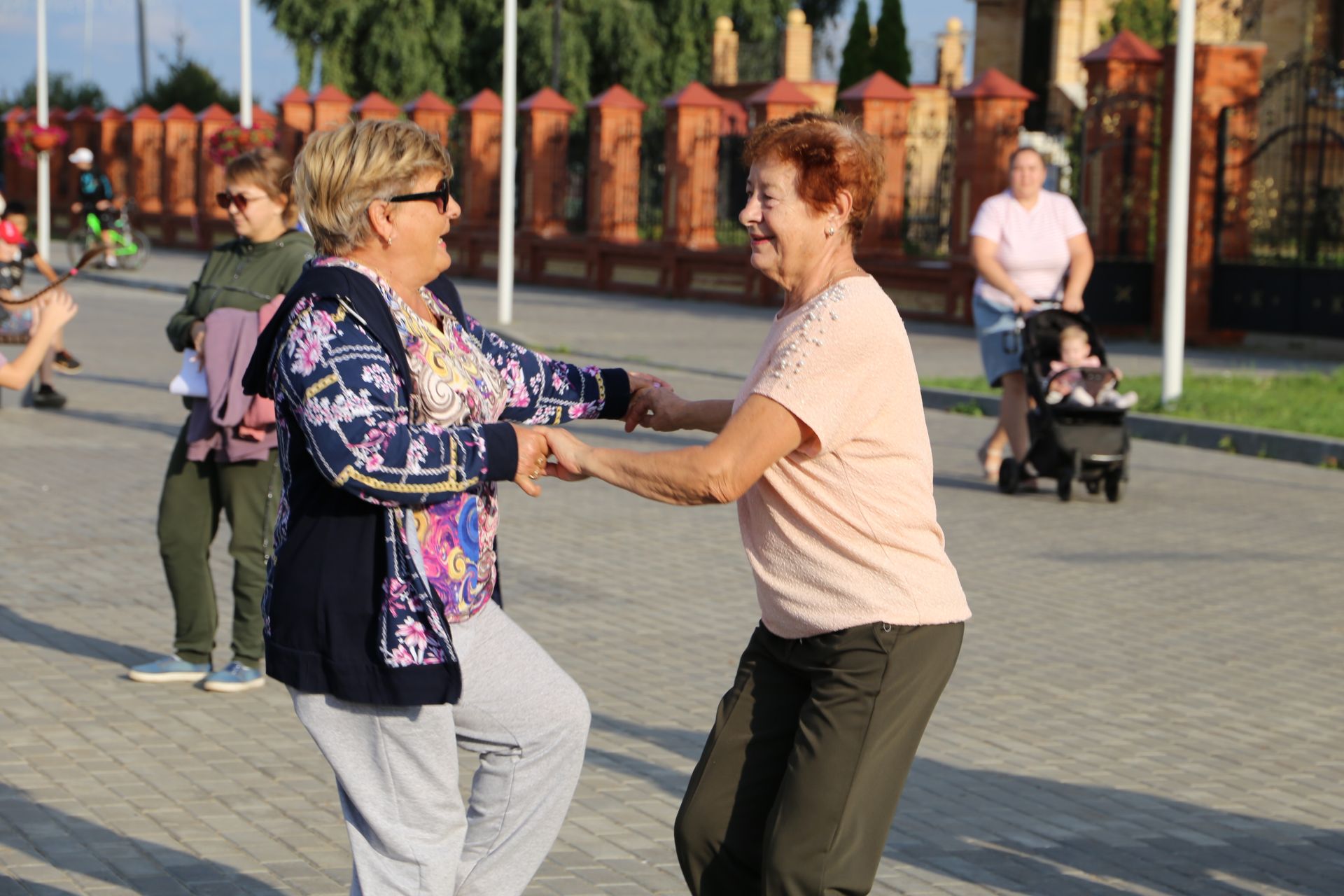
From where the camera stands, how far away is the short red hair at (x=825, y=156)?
11.7 ft

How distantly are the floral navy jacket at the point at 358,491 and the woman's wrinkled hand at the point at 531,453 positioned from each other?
0.02m

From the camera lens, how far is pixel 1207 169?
72.8ft

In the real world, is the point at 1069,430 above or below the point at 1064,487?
above

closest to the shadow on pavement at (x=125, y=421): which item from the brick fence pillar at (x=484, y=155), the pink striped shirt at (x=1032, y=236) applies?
the pink striped shirt at (x=1032, y=236)

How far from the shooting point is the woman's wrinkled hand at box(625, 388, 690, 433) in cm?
415

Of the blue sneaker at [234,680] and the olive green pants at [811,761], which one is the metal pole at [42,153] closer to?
the blue sneaker at [234,680]

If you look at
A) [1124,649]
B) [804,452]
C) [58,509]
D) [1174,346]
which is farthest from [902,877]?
[1174,346]

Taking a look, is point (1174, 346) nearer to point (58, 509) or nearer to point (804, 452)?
point (58, 509)

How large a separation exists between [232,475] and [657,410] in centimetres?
309

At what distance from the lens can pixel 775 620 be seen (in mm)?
3654

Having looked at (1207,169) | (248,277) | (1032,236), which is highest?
(1207,169)

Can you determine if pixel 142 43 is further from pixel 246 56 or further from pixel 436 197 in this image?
pixel 436 197

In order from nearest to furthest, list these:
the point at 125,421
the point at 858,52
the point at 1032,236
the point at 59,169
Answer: the point at 1032,236, the point at 125,421, the point at 858,52, the point at 59,169

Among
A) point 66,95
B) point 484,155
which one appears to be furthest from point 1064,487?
point 66,95
